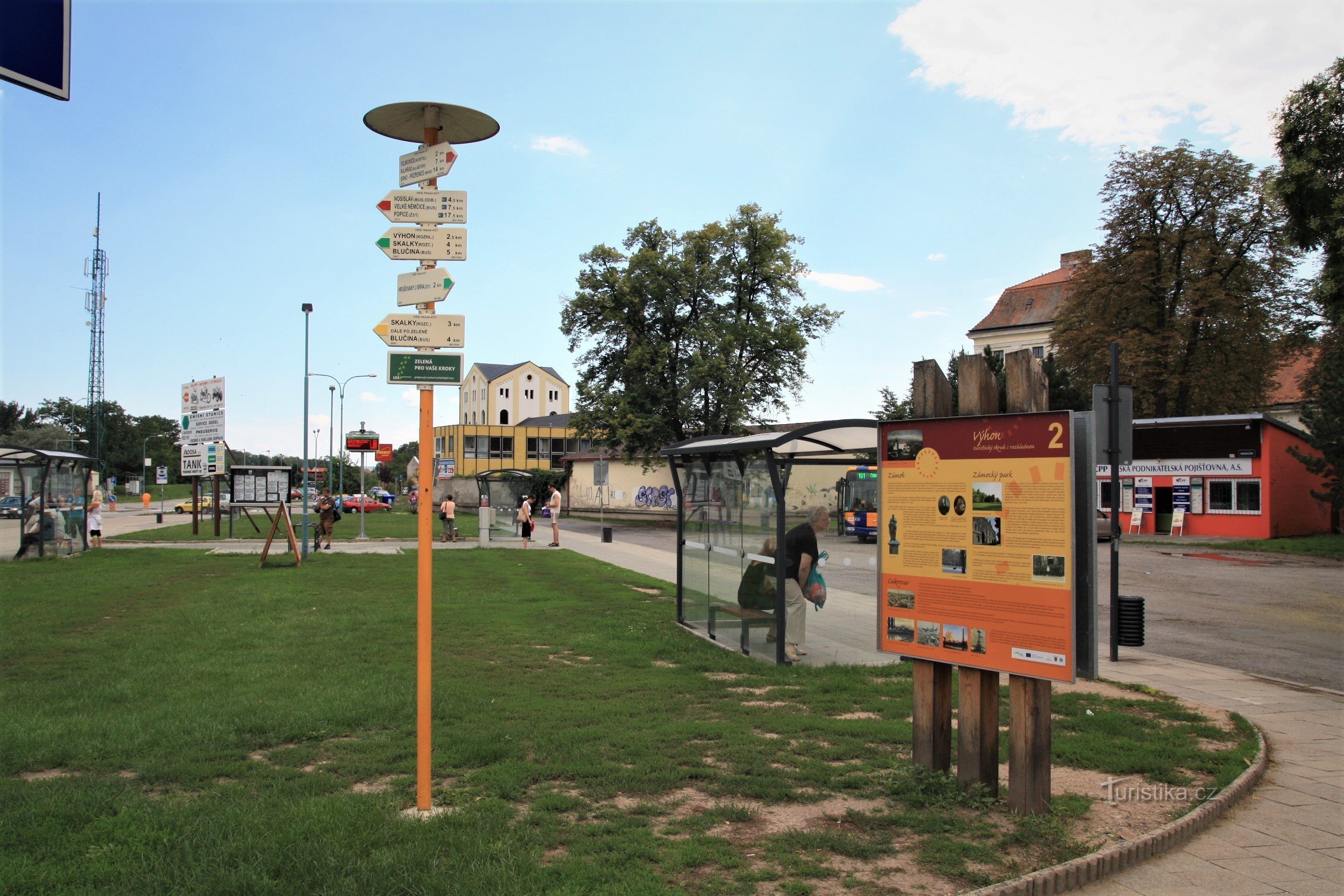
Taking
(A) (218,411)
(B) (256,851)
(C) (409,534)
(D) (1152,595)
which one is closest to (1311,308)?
(D) (1152,595)

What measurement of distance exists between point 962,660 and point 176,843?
3961mm

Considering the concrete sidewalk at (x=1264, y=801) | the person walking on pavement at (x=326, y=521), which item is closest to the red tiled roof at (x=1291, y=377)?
the concrete sidewalk at (x=1264, y=801)

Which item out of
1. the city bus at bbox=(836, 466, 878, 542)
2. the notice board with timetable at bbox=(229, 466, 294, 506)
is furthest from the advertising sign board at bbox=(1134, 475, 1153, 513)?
the notice board with timetable at bbox=(229, 466, 294, 506)

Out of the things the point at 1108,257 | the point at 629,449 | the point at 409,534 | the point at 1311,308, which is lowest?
the point at 409,534

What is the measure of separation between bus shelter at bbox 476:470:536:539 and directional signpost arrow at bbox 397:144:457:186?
29102 millimetres

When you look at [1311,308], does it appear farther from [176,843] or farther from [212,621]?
[176,843]

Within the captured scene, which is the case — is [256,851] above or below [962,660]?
below

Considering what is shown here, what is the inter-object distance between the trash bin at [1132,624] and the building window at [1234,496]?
28946mm

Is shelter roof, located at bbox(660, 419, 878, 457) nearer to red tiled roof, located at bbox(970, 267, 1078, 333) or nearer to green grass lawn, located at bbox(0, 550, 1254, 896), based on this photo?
green grass lawn, located at bbox(0, 550, 1254, 896)

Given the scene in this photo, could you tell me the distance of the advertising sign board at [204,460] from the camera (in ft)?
95.3

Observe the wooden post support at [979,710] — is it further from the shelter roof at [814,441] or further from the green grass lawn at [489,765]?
the shelter roof at [814,441]

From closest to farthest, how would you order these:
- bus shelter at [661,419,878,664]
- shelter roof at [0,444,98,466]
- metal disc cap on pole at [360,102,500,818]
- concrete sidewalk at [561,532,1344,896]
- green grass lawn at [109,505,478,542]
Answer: concrete sidewalk at [561,532,1344,896] < metal disc cap on pole at [360,102,500,818] < bus shelter at [661,419,878,664] < shelter roof at [0,444,98,466] < green grass lawn at [109,505,478,542]

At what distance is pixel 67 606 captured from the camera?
12.9m

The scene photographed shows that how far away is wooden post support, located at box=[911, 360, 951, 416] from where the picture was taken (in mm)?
5395
